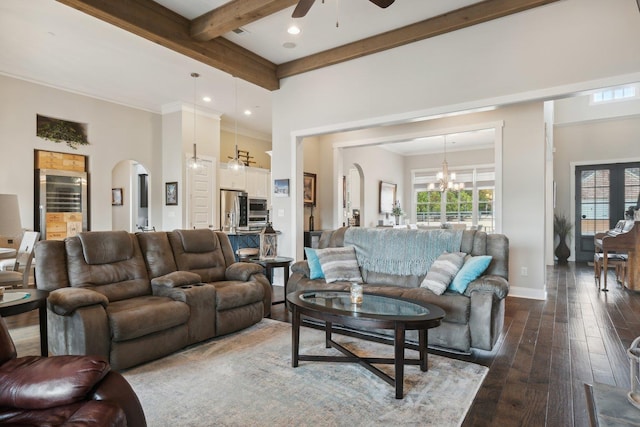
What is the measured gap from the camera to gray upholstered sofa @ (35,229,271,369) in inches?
101

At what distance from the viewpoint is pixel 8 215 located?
14.0 feet

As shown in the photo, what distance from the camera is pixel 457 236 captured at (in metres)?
3.66

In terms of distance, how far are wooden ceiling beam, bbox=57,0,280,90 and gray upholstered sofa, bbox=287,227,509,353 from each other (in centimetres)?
284

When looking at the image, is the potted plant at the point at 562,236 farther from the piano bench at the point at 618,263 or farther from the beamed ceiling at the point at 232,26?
the beamed ceiling at the point at 232,26

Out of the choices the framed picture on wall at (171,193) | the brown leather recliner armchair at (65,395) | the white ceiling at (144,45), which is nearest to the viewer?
the brown leather recliner armchair at (65,395)

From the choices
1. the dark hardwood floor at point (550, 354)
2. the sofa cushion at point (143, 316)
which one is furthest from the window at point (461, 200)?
the sofa cushion at point (143, 316)

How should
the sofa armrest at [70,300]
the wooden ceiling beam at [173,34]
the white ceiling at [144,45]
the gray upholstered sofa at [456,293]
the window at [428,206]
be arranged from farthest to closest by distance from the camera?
the window at [428,206], the white ceiling at [144,45], the wooden ceiling beam at [173,34], the gray upholstered sofa at [456,293], the sofa armrest at [70,300]

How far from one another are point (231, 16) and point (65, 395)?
3899mm

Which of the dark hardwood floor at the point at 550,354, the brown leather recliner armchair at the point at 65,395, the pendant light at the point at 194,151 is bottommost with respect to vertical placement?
the dark hardwood floor at the point at 550,354

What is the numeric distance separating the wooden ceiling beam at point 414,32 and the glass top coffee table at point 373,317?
3.30 meters

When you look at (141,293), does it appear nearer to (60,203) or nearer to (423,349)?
(423,349)

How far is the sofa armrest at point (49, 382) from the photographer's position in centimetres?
133

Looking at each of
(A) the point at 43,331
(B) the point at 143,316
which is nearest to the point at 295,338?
(B) the point at 143,316

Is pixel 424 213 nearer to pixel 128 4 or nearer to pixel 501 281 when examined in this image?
pixel 501 281
